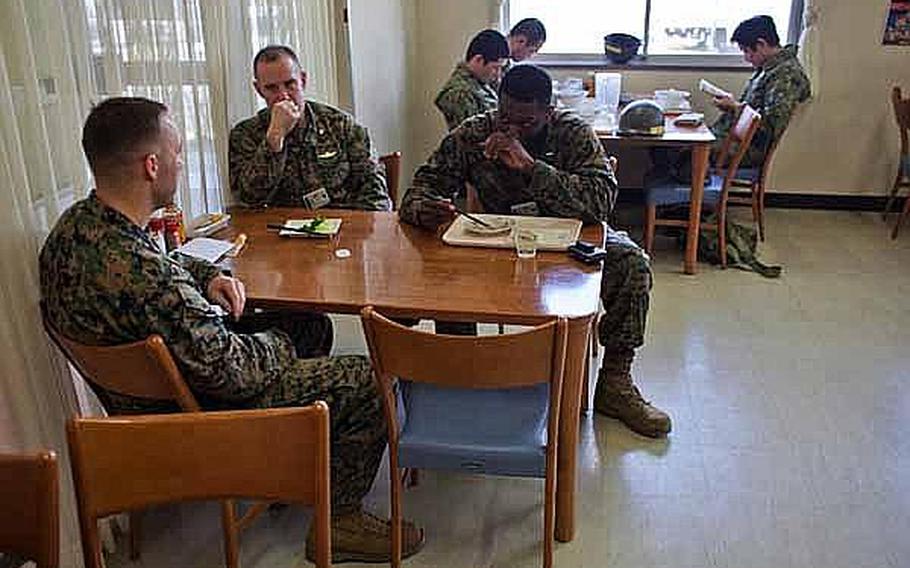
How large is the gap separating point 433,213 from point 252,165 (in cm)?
66

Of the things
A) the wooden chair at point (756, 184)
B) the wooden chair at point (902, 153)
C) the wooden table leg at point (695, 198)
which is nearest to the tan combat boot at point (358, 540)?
the wooden table leg at point (695, 198)

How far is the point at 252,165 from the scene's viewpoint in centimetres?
266

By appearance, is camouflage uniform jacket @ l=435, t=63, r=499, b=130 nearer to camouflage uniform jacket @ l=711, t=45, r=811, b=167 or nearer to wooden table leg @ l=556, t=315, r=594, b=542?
camouflage uniform jacket @ l=711, t=45, r=811, b=167

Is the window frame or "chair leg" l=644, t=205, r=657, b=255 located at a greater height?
the window frame

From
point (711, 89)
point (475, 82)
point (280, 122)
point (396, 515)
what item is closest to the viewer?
point (396, 515)

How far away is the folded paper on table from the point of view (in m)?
2.42

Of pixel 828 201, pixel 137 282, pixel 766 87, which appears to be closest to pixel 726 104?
pixel 766 87

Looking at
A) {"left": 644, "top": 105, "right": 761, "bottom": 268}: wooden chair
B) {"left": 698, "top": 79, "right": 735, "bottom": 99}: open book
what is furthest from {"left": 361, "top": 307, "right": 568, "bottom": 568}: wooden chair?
{"left": 698, "top": 79, "right": 735, "bottom": 99}: open book

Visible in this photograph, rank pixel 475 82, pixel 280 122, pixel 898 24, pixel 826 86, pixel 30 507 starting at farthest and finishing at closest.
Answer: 1. pixel 826 86
2. pixel 898 24
3. pixel 475 82
4. pixel 280 122
5. pixel 30 507

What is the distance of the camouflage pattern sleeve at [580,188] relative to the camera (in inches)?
96.3

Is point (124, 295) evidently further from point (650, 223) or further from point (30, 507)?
point (650, 223)

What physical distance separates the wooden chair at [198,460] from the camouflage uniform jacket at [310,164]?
5.13 feet

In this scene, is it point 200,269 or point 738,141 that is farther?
point 738,141

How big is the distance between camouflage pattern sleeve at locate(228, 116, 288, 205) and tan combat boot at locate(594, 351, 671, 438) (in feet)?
4.22
